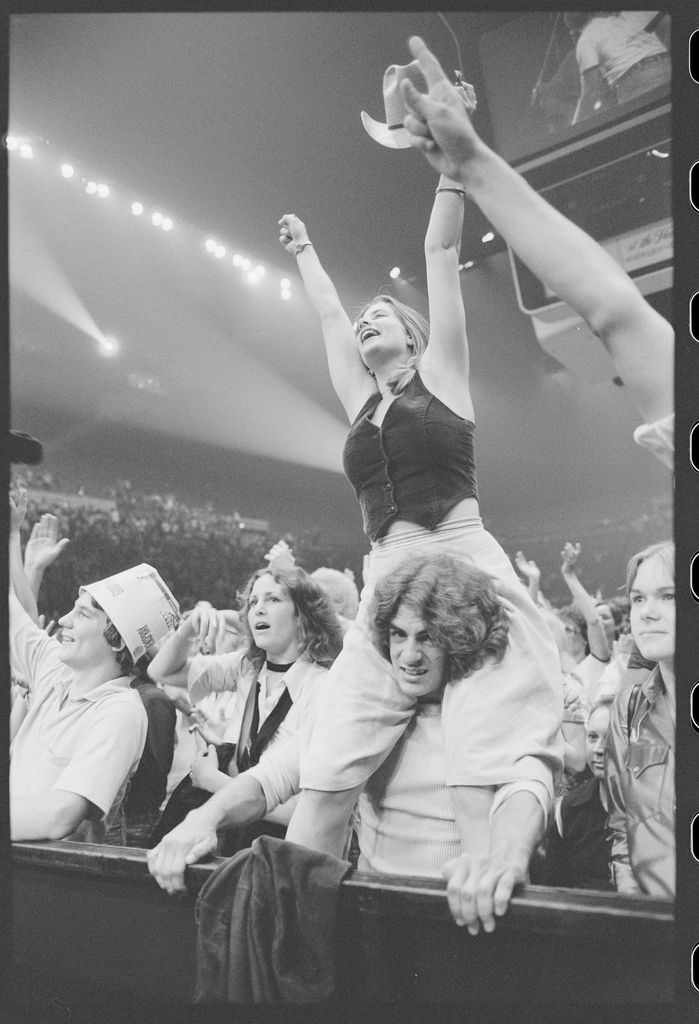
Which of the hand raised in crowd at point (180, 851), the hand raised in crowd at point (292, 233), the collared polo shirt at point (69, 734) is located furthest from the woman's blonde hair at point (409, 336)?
the hand raised in crowd at point (180, 851)

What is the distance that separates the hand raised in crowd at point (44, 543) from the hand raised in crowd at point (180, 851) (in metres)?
0.83

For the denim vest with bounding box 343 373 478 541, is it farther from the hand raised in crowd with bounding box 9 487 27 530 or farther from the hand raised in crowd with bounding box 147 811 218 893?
the hand raised in crowd with bounding box 9 487 27 530

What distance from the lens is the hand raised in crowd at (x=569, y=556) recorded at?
2.08 metres

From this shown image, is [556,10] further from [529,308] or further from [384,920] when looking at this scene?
[384,920]

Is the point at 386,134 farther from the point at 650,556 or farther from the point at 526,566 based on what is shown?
the point at 650,556

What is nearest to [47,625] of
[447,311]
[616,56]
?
[447,311]

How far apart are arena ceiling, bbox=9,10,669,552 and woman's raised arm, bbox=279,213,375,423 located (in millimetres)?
33

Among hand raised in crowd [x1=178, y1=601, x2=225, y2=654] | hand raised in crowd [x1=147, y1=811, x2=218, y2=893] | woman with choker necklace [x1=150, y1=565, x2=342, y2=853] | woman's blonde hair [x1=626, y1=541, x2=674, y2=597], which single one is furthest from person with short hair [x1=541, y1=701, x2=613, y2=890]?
hand raised in crowd [x1=178, y1=601, x2=225, y2=654]

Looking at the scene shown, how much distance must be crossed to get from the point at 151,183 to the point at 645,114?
1.35 meters

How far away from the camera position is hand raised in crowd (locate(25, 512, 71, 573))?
233cm

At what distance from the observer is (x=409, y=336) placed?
216cm

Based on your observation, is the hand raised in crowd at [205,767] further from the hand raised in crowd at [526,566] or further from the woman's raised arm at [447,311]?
the woman's raised arm at [447,311]

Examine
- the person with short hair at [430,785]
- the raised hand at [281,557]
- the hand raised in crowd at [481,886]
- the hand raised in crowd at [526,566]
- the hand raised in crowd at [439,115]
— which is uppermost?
the hand raised in crowd at [439,115]

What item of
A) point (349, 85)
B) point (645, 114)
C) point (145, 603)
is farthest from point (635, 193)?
point (145, 603)
